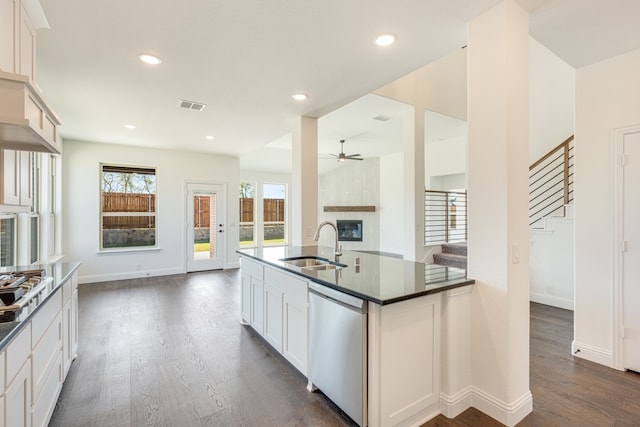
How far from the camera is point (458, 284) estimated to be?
78.2 inches

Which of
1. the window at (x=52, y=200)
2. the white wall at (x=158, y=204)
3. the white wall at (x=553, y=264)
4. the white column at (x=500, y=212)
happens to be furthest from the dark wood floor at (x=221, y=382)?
the white wall at (x=158, y=204)

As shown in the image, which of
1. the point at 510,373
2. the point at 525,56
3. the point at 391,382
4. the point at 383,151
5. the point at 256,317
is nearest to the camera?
the point at 391,382

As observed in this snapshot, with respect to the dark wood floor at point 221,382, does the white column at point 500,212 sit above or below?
above

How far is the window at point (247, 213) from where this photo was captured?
366 inches

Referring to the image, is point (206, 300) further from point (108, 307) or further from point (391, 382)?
point (391, 382)

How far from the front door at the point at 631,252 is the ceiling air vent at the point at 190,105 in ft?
14.2

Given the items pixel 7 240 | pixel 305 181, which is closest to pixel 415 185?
pixel 305 181

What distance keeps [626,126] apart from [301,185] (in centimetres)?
332

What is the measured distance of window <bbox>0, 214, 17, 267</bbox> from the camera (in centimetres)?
329

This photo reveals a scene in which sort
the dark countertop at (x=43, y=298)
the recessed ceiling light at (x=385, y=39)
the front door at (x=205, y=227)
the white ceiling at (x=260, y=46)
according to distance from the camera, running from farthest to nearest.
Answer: the front door at (x=205, y=227)
the recessed ceiling light at (x=385, y=39)
the white ceiling at (x=260, y=46)
the dark countertop at (x=43, y=298)

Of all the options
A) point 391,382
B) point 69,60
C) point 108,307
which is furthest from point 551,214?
point 108,307

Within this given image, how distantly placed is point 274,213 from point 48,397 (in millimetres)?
8043

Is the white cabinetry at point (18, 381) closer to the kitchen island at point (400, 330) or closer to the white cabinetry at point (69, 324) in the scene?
the white cabinetry at point (69, 324)

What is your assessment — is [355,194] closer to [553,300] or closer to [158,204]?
[158,204]
